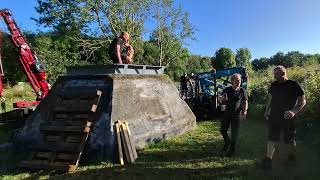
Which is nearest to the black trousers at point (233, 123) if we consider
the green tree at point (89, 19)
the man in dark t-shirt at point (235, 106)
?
the man in dark t-shirt at point (235, 106)

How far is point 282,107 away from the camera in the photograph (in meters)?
7.41

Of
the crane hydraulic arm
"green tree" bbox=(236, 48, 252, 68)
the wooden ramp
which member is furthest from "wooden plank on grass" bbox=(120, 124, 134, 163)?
"green tree" bbox=(236, 48, 252, 68)

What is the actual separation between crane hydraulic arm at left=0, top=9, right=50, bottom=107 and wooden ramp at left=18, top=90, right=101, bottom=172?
780 centimetres

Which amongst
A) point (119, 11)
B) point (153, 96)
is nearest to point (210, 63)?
point (119, 11)

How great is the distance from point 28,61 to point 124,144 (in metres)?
10.1

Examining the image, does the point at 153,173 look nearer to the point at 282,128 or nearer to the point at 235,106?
the point at 235,106

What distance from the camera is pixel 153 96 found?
36.9 ft

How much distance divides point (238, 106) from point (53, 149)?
418 cm

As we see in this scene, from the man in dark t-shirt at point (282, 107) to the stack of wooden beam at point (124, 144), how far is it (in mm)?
2812

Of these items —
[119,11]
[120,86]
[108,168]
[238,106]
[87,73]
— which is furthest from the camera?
[119,11]

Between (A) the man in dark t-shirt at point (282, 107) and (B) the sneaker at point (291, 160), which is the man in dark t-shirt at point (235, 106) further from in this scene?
(B) the sneaker at point (291, 160)

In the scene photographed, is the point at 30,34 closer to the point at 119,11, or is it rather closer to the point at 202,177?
the point at 119,11

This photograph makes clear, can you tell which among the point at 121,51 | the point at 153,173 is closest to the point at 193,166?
the point at 153,173

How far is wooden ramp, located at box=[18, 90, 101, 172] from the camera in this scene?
8.60m
